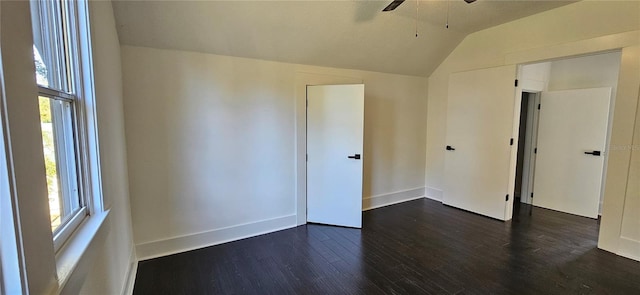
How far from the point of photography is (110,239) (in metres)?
1.72

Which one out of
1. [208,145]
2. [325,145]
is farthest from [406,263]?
[208,145]

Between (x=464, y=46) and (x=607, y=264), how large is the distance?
3.04 meters

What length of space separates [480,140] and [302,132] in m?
2.55

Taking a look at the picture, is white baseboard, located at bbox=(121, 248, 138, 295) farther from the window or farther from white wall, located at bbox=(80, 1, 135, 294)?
the window

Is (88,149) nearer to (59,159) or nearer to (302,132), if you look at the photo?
(59,159)

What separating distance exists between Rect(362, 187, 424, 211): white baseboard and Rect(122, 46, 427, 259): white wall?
1254 millimetres

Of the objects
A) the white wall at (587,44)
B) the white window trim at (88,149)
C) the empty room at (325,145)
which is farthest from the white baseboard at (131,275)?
the white wall at (587,44)

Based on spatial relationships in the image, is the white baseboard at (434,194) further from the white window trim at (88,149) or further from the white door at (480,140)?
the white window trim at (88,149)

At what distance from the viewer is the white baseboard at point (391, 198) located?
4.29 meters

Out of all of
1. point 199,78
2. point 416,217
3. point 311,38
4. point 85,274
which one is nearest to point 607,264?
point 416,217

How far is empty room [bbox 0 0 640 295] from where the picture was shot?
1473mm

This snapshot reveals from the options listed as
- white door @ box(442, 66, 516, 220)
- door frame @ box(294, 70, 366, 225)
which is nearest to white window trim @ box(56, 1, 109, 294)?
door frame @ box(294, 70, 366, 225)

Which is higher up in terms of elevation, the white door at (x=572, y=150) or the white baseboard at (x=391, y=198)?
the white door at (x=572, y=150)

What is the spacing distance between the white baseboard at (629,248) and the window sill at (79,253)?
431 cm
